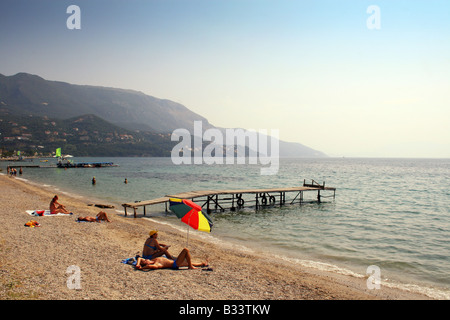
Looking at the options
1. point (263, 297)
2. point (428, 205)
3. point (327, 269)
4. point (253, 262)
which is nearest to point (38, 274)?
point (263, 297)

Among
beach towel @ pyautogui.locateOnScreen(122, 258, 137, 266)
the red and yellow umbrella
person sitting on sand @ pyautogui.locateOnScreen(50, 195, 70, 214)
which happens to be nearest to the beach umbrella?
the red and yellow umbrella

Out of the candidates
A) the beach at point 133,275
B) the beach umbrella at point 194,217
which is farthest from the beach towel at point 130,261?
the beach umbrella at point 194,217

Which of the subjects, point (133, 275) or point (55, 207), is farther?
point (55, 207)

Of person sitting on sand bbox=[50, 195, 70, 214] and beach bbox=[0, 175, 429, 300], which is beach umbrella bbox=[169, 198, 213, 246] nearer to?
beach bbox=[0, 175, 429, 300]

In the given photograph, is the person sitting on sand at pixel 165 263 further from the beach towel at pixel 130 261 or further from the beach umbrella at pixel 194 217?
the beach umbrella at pixel 194 217

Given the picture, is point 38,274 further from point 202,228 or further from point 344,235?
point 344,235

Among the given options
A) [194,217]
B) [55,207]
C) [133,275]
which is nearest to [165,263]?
[133,275]

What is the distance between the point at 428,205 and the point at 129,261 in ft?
120

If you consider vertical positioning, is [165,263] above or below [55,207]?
below

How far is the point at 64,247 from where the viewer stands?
40.3 feet

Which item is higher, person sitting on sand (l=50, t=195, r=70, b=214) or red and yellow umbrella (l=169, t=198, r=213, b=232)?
red and yellow umbrella (l=169, t=198, r=213, b=232)

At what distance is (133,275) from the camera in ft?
31.2

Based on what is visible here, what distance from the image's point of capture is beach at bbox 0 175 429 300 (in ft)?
26.5

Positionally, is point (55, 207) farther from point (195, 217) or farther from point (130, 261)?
point (195, 217)
